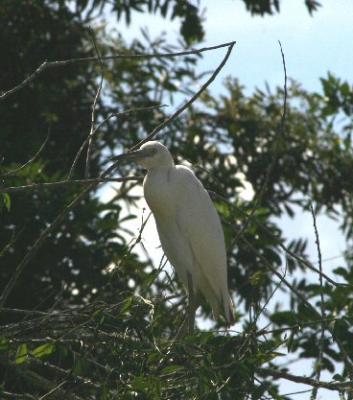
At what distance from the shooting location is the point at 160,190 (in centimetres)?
476

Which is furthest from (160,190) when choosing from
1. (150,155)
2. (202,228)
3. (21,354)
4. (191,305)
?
(21,354)

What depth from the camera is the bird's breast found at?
4.77 meters

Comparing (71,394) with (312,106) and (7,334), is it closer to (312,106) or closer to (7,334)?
(7,334)

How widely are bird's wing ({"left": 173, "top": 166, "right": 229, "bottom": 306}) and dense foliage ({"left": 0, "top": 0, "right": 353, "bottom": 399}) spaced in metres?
0.09

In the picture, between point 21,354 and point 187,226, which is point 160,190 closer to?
point 187,226

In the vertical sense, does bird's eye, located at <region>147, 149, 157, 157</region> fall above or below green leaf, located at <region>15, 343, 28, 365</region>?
above

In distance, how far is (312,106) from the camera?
294 inches

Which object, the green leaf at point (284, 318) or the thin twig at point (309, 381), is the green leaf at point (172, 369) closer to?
the thin twig at point (309, 381)

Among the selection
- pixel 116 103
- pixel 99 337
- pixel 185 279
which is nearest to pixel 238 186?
pixel 116 103

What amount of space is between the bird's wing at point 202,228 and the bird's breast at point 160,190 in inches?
1.5

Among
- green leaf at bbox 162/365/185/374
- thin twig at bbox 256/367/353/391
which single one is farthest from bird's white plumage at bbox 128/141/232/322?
green leaf at bbox 162/365/185/374

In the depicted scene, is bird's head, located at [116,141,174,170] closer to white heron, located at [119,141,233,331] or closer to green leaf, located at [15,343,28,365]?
white heron, located at [119,141,233,331]

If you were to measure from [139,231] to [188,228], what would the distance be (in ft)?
3.16

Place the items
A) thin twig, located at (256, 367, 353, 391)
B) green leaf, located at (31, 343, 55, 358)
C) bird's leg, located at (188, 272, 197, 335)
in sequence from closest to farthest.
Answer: thin twig, located at (256, 367, 353, 391), green leaf, located at (31, 343, 55, 358), bird's leg, located at (188, 272, 197, 335)
